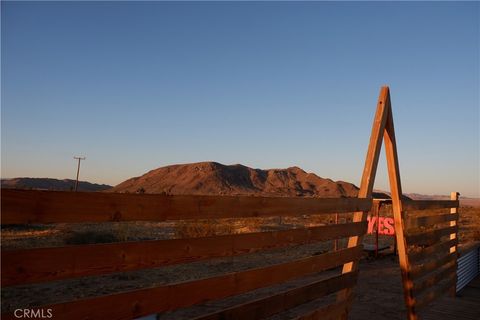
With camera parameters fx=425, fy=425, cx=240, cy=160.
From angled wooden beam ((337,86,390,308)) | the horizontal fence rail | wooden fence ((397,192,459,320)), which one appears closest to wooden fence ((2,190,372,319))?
angled wooden beam ((337,86,390,308))

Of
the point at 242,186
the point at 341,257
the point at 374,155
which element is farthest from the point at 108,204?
the point at 242,186

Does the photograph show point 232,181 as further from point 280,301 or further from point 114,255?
point 114,255

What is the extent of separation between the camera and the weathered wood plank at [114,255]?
1697 millimetres

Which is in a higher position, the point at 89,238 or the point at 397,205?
the point at 397,205

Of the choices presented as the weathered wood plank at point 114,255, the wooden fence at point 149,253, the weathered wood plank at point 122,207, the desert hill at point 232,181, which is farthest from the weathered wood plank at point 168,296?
the desert hill at point 232,181

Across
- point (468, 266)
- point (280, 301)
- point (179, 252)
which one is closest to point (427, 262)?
point (468, 266)

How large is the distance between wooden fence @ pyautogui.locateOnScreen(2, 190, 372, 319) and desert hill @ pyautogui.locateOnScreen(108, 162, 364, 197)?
3251 inches

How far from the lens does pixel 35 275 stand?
5.68 ft

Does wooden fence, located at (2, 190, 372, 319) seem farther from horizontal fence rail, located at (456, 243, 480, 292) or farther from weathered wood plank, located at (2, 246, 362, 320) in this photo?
horizontal fence rail, located at (456, 243, 480, 292)

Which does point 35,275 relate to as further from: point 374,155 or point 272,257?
point 272,257

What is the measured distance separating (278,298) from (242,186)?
9140 centimetres

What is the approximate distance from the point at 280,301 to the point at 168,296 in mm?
1062

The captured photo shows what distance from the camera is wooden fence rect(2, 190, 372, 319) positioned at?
1731 mm

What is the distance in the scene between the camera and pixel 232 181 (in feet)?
314
